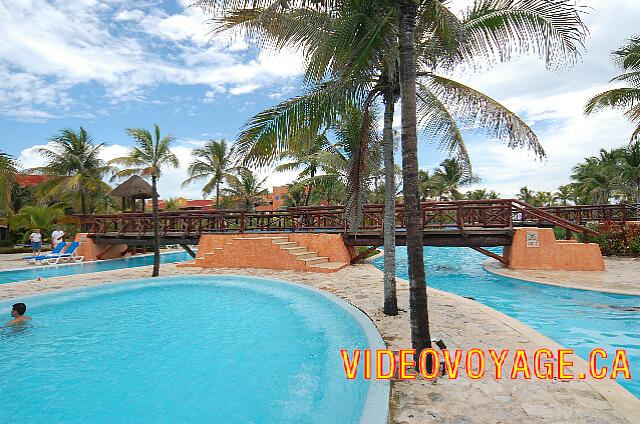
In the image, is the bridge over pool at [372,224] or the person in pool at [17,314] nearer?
the person in pool at [17,314]

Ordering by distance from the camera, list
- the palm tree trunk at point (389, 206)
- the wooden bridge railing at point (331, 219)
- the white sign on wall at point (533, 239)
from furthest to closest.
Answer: the wooden bridge railing at point (331, 219)
the white sign on wall at point (533, 239)
the palm tree trunk at point (389, 206)

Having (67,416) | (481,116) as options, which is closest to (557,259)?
(481,116)

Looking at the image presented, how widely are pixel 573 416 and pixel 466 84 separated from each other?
5.14 metres

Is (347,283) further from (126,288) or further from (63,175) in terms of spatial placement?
(63,175)

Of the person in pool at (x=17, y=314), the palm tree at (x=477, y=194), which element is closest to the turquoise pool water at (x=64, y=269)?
the person in pool at (x=17, y=314)

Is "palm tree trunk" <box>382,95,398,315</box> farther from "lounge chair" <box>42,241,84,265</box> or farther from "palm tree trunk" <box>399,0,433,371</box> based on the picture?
"lounge chair" <box>42,241,84,265</box>

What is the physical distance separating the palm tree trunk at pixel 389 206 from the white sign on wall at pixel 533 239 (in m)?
8.27

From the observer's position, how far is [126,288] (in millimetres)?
10281

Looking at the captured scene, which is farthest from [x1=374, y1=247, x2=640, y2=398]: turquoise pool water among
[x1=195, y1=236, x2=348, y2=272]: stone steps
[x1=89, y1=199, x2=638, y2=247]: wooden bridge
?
[x1=195, y1=236, x2=348, y2=272]: stone steps

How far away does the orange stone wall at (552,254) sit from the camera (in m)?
11.1

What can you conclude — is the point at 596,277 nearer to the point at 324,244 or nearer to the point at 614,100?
the point at 324,244

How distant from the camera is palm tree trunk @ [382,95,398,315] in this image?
604 centimetres

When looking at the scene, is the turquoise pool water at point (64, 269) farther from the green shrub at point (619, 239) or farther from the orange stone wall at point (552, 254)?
the green shrub at point (619, 239)

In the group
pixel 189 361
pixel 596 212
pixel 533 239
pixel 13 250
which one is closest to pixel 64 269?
pixel 13 250
